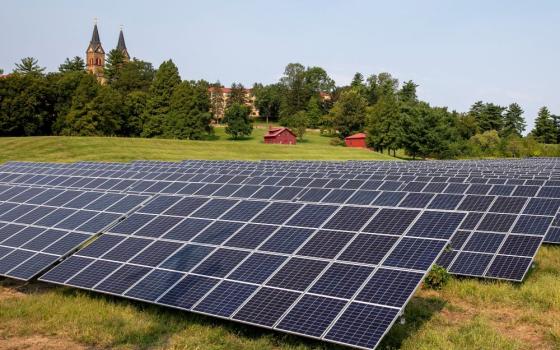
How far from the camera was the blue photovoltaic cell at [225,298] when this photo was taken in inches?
361

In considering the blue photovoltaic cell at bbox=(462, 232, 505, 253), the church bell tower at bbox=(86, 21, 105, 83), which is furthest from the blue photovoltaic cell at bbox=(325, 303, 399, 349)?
the church bell tower at bbox=(86, 21, 105, 83)

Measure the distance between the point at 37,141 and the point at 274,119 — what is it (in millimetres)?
115483

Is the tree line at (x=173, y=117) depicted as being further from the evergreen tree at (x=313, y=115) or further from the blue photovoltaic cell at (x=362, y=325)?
the blue photovoltaic cell at (x=362, y=325)

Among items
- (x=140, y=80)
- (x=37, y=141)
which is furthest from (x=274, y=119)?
(x=37, y=141)

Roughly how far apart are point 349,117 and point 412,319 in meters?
126

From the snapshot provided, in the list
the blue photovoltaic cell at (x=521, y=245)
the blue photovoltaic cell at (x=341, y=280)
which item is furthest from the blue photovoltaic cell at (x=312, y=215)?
the blue photovoltaic cell at (x=521, y=245)

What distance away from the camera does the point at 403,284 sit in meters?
8.78

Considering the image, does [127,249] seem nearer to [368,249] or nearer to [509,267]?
[368,249]

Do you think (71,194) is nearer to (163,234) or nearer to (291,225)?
(163,234)

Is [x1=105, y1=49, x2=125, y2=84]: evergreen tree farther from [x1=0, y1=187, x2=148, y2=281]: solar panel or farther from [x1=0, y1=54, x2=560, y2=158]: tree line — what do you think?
[x1=0, y1=187, x2=148, y2=281]: solar panel

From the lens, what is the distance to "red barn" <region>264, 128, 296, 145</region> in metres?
116

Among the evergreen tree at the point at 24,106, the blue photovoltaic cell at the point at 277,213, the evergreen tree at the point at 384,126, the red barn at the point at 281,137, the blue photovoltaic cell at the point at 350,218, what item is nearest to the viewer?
the blue photovoltaic cell at the point at 350,218

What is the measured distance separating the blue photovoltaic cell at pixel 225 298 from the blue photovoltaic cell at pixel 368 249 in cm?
200

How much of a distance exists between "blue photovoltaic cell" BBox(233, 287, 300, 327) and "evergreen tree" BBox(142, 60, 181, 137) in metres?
96.0
